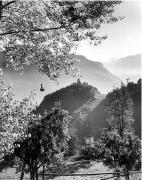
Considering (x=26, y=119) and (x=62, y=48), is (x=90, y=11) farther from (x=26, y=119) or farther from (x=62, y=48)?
(x=26, y=119)

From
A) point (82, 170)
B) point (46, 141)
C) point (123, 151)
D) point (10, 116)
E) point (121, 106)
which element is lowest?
point (82, 170)

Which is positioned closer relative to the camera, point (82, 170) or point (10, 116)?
point (10, 116)

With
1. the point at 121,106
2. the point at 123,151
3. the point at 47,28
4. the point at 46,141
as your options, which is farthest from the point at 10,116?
the point at 121,106

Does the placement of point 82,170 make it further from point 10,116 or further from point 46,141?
point 10,116

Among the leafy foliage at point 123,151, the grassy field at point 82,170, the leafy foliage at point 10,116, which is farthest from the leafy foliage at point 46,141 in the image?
the leafy foliage at point 10,116

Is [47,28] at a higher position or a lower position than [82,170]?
higher

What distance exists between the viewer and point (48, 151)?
34.8 meters

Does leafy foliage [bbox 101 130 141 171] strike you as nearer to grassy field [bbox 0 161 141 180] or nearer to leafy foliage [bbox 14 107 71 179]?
leafy foliage [bbox 14 107 71 179]

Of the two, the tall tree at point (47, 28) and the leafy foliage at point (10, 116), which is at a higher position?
the tall tree at point (47, 28)

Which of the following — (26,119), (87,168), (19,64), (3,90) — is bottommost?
(87,168)

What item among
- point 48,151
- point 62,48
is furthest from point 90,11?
point 48,151

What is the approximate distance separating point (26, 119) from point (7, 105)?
1.45 meters

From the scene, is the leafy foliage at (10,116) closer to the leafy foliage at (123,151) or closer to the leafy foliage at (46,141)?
the leafy foliage at (46,141)

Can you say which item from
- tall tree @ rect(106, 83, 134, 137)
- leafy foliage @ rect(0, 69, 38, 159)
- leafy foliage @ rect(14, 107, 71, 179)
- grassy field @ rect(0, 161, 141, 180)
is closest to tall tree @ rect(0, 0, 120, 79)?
leafy foliage @ rect(0, 69, 38, 159)
